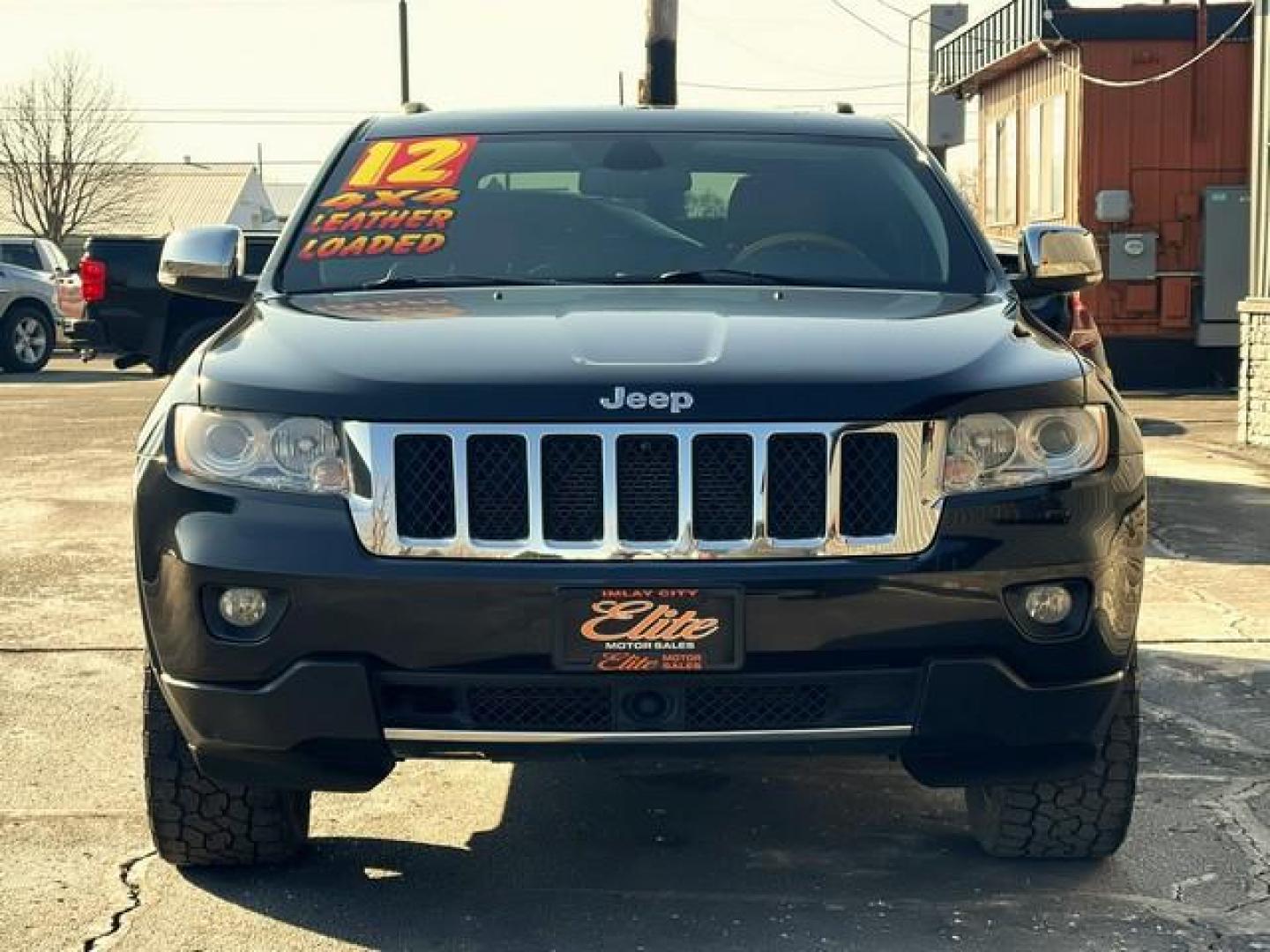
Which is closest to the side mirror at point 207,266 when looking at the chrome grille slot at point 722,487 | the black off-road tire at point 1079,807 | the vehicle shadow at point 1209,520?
the chrome grille slot at point 722,487

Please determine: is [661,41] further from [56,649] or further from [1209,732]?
[1209,732]

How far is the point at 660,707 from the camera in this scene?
3.60 metres

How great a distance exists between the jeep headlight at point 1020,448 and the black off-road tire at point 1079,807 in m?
0.50

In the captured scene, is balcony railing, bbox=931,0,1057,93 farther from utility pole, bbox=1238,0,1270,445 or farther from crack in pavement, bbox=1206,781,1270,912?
crack in pavement, bbox=1206,781,1270,912

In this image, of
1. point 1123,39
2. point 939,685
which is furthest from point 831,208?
point 1123,39

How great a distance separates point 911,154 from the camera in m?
5.13

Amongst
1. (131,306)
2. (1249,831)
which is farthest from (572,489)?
(131,306)

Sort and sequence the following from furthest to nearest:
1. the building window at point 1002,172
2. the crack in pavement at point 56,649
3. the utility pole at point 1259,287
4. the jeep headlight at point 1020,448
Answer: the building window at point 1002,172
the utility pole at point 1259,287
the crack in pavement at point 56,649
the jeep headlight at point 1020,448

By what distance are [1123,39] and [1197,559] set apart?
10959 mm

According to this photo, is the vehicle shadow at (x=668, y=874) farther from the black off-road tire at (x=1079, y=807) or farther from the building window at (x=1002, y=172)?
the building window at (x=1002, y=172)

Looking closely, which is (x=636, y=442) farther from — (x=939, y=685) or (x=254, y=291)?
(x=254, y=291)

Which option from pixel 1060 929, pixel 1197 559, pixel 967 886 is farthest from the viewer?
pixel 1197 559

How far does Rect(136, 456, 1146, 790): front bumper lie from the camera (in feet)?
11.5

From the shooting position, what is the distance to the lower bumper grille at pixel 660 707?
3.58 metres
